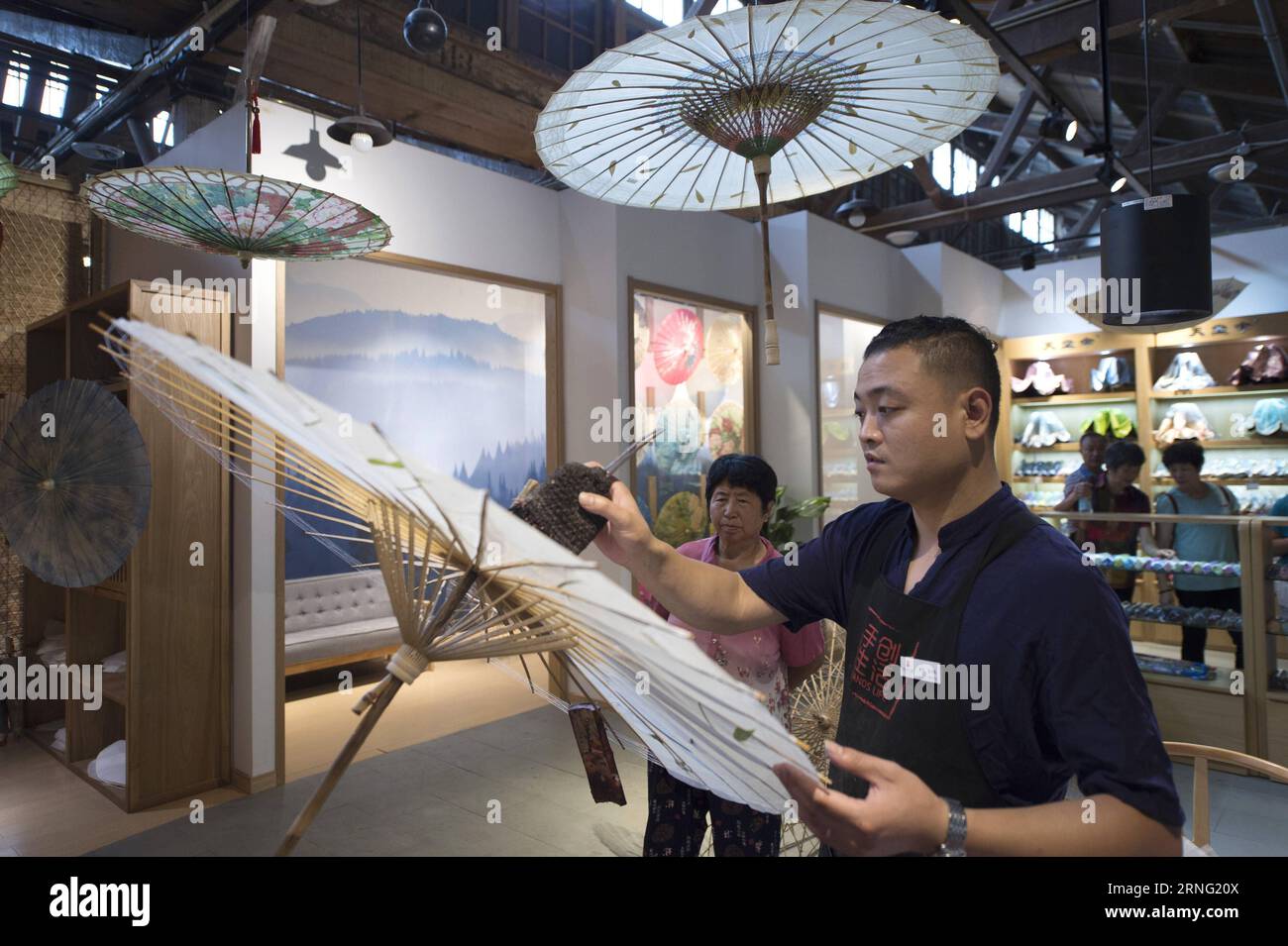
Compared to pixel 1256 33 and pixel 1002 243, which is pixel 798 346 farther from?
pixel 1002 243

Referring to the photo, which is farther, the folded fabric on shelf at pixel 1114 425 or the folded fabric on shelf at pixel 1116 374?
the folded fabric on shelf at pixel 1116 374

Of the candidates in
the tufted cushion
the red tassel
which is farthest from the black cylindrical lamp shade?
the tufted cushion

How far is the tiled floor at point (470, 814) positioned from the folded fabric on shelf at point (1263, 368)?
443 centimetres

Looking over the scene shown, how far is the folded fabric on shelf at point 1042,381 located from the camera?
7.89 metres

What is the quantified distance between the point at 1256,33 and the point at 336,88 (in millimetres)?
5451

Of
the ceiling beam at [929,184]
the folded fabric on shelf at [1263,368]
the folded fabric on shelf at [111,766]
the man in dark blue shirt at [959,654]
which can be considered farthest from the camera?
the ceiling beam at [929,184]

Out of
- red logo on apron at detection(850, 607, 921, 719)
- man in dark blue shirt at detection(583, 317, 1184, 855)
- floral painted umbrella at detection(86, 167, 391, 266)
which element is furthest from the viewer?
floral painted umbrella at detection(86, 167, 391, 266)

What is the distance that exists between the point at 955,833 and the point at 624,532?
1.95 ft

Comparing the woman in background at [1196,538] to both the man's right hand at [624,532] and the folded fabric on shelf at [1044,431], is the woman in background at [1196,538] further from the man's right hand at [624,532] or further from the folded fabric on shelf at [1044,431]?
the man's right hand at [624,532]

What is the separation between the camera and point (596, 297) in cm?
502

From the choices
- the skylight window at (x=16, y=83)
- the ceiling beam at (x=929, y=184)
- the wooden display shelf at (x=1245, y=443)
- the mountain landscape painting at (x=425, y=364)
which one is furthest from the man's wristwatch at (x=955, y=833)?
the wooden display shelf at (x=1245, y=443)

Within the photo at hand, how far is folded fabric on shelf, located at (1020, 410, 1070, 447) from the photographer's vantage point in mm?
7885

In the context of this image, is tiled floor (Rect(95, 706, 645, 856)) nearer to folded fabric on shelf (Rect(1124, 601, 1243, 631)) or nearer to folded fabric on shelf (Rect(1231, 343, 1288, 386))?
folded fabric on shelf (Rect(1124, 601, 1243, 631))
